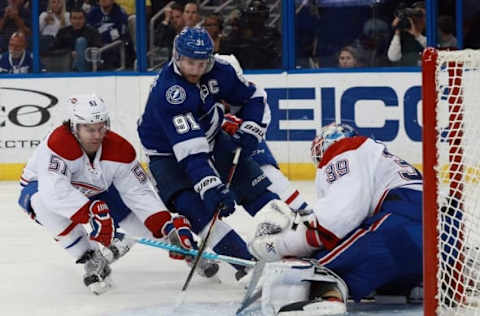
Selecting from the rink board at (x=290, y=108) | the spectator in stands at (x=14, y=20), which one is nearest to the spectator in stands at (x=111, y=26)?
the rink board at (x=290, y=108)

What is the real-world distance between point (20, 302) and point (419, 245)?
138 centimetres

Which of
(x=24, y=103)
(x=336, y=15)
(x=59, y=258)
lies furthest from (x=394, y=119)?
(x=59, y=258)

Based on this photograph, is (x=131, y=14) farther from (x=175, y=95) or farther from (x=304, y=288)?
(x=304, y=288)

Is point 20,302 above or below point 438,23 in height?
below

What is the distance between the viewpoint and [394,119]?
7172mm

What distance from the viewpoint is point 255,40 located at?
24.3 ft

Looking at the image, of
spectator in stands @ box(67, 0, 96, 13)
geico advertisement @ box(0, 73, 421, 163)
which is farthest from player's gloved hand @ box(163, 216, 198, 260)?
spectator in stands @ box(67, 0, 96, 13)

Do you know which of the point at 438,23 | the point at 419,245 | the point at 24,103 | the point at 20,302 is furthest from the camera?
the point at 24,103

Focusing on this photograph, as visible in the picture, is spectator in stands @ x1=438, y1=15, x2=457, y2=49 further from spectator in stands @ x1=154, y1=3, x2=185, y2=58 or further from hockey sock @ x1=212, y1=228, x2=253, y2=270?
hockey sock @ x1=212, y1=228, x2=253, y2=270

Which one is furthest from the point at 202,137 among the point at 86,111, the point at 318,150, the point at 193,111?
the point at 318,150

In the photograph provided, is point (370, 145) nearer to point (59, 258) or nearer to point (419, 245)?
point (419, 245)

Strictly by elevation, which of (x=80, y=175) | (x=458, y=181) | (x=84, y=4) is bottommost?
(x=80, y=175)

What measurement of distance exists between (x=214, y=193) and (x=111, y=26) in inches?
151

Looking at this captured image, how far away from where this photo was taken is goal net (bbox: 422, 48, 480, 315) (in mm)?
2982
